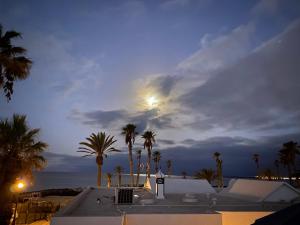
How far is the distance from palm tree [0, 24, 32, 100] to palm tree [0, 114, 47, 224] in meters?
6.06

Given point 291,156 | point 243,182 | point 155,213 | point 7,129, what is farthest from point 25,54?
point 291,156

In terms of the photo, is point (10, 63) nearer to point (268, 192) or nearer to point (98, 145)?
point (268, 192)

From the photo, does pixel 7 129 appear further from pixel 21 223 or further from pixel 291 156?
pixel 291 156

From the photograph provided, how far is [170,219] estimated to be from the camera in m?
9.23

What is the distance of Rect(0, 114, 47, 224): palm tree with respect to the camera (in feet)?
55.1

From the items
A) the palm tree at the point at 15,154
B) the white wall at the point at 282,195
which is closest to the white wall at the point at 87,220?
the white wall at the point at 282,195

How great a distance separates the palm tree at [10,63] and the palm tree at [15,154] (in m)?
6.06

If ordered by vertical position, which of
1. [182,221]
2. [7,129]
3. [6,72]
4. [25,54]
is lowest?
[182,221]

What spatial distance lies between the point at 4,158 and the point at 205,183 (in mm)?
16015

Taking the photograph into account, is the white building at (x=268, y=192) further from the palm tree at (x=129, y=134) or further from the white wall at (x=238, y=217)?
the palm tree at (x=129, y=134)

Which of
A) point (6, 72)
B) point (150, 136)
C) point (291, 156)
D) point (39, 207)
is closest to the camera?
point (6, 72)

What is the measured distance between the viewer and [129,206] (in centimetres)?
1116

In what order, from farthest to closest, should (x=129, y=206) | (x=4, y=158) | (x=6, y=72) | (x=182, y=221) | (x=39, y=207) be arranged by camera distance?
1. (x=39, y=207)
2. (x=4, y=158)
3. (x=6, y=72)
4. (x=129, y=206)
5. (x=182, y=221)

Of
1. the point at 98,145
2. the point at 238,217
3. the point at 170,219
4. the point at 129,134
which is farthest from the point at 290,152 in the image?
the point at 170,219
